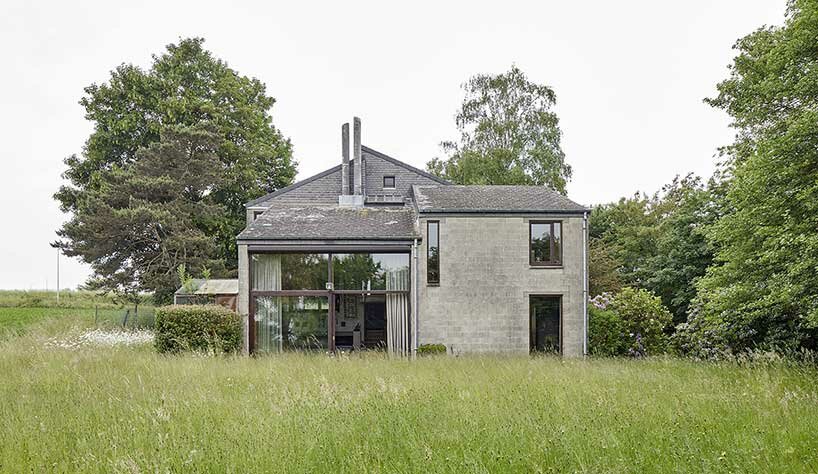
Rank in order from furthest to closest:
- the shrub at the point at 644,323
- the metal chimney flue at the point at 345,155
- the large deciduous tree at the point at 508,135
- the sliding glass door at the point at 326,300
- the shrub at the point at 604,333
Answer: the large deciduous tree at the point at 508,135
the metal chimney flue at the point at 345,155
the shrub at the point at 644,323
the shrub at the point at 604,333
the sliding glass door at the point at 326,300

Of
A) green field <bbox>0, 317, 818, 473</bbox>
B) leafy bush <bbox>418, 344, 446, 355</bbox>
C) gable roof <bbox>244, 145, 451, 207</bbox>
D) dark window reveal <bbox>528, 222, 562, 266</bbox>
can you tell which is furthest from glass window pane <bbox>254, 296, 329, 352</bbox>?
gable roof <bbox>244, 145, 451, 207</bbox>

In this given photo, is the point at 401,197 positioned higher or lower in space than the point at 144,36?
lower

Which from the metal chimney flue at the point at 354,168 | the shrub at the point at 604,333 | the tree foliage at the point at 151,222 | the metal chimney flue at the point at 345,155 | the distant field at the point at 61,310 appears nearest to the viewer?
the shrub at the point at 604,333

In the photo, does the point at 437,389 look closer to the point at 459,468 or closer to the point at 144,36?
the point at 459,468

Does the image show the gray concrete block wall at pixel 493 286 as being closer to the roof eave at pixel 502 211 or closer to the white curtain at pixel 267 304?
the roof eave at pixel 502 211

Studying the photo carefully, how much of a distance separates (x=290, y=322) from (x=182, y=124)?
52.6 feet

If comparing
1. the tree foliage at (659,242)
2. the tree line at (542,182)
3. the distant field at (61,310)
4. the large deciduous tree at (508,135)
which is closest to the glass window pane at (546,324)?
the tree line at (542,182)

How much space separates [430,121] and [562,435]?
35670 mm

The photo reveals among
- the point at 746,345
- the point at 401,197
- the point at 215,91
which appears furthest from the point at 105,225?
the point at 746,345

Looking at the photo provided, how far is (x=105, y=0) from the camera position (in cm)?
1747

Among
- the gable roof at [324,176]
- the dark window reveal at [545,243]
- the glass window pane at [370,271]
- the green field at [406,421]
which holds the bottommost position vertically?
the green field at [406,421]

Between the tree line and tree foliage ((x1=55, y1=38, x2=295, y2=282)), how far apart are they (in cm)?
8

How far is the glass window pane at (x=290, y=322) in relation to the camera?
18625 mm

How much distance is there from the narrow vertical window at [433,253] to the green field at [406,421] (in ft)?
22.5
